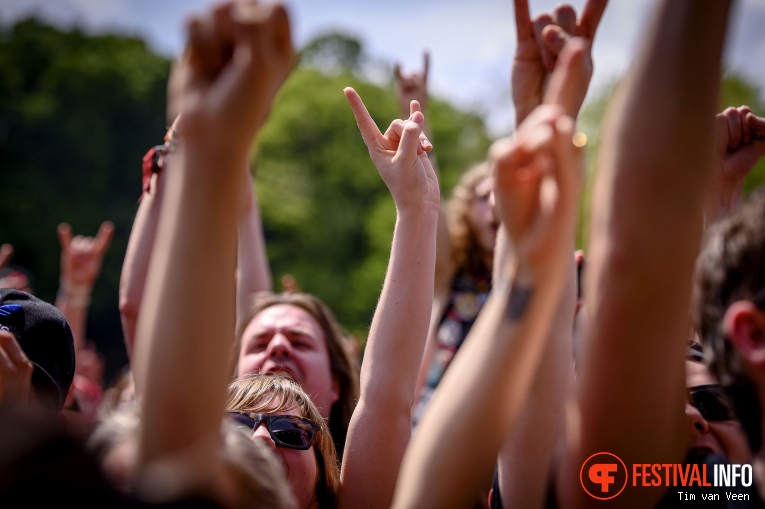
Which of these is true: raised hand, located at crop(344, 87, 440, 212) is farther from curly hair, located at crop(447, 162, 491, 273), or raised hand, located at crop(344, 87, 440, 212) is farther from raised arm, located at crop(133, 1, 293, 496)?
curly hair, located at crop(447, 162, 491, 273)

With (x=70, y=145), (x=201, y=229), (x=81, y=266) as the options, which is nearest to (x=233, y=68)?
(x=201, y=229)

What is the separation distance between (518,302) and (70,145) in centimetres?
2924

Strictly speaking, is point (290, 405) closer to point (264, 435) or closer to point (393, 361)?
point (264, 435)

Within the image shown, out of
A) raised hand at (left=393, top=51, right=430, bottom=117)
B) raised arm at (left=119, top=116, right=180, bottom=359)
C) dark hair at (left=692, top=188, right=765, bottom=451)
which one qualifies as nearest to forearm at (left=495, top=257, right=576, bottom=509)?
dark hair at (left=692, top=188, right=765, bottom=451)

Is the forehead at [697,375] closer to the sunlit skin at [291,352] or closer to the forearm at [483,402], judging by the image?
the forearm at [483,402]

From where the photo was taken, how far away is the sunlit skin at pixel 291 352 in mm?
3291

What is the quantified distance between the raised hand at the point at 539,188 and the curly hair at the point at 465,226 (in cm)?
360

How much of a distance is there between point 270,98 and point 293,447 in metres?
1.36

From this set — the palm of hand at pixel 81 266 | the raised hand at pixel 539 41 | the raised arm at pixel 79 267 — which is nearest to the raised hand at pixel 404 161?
the raised hand at pixel 539 41

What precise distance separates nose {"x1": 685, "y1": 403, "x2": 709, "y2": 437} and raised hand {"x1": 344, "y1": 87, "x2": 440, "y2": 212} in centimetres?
98

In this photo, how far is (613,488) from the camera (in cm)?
159

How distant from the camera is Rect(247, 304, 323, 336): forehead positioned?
3.43 meters

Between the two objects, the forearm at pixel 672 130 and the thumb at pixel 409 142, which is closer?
the forearm at pixel 672 130

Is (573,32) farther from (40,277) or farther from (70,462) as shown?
(40,277)
